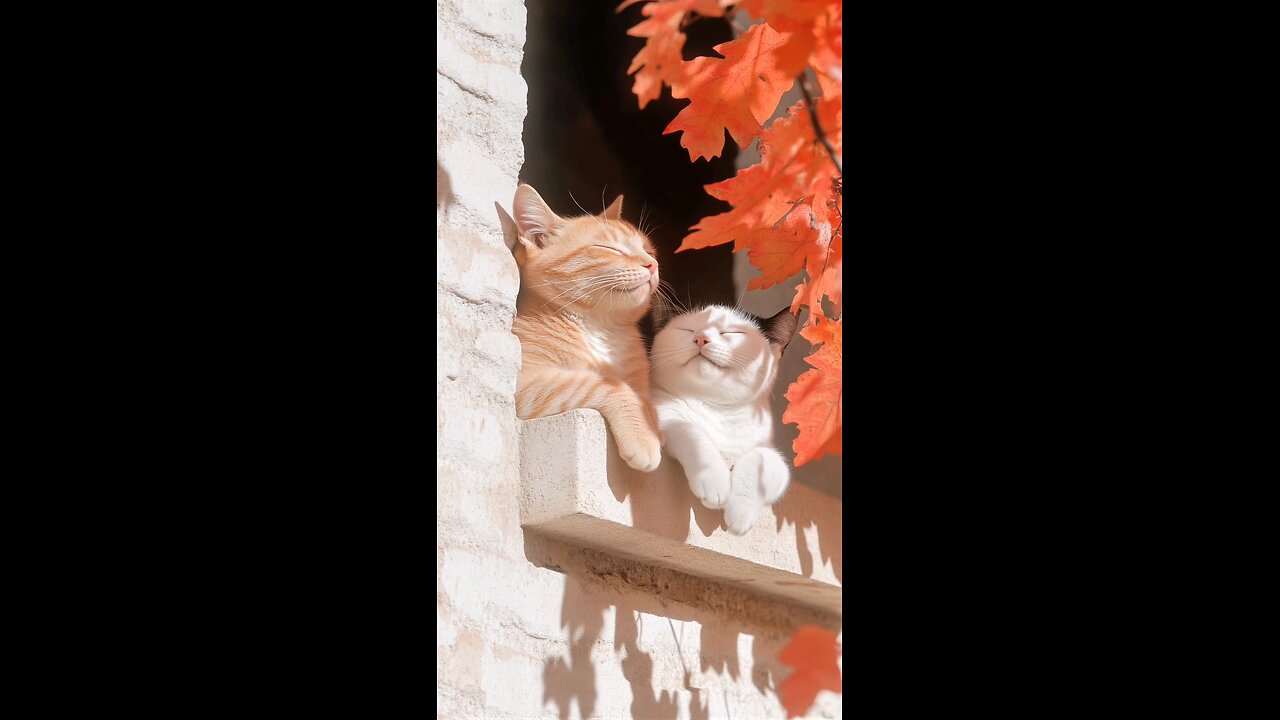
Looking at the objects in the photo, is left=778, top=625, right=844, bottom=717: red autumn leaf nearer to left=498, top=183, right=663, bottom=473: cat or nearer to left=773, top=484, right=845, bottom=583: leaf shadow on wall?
left=773, top=484, right=845, bottom=583: leaf shadow on wall

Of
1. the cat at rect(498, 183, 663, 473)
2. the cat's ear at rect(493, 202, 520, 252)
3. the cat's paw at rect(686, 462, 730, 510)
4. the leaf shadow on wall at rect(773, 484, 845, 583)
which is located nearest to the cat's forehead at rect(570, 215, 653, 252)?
the cat at rect(498, 183, 663, 473)

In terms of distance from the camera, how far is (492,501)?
136 cm

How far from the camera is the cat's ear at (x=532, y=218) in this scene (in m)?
1.48

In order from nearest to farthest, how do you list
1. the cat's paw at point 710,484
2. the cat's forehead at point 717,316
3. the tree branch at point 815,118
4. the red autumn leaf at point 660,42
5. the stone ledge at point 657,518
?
the tree branch at point 815,118
the red autumn leaf at point 660,42
the stone ledge at point 657,518
the cat's paw at point 710,484
the cat's forehead at point 717,316

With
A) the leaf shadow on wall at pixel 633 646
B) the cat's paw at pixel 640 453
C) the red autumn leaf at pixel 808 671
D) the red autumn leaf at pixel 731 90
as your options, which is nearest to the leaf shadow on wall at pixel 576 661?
the leaf shadow on wall at pixel 633 646

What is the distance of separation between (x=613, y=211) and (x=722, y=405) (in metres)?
0.33

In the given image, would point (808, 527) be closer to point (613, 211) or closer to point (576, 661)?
point (576, 661)

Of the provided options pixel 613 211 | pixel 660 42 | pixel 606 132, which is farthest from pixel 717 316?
pixel 660 42

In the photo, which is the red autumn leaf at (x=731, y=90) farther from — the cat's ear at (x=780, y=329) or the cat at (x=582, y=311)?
the cat's ear at (x=780, y=329)

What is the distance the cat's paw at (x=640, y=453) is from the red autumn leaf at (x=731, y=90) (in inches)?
15.4

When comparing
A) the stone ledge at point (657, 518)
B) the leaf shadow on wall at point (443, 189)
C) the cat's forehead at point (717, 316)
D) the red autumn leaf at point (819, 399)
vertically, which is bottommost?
the stone ledge at point (657, 518)
